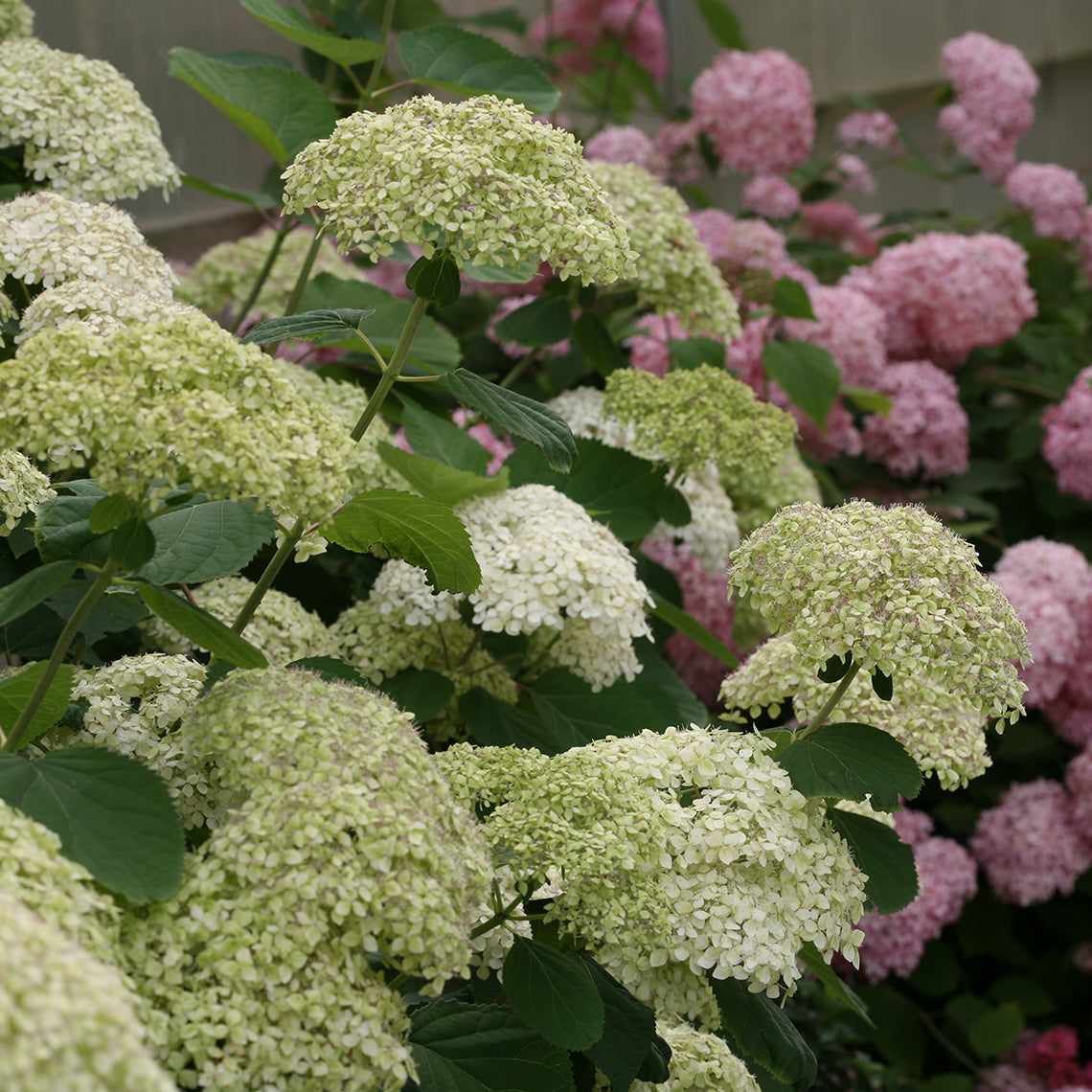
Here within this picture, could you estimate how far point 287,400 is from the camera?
64cm

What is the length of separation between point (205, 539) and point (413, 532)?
0.47 feet

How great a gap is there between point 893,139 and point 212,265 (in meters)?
1.92

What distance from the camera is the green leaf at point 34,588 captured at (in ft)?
2.12

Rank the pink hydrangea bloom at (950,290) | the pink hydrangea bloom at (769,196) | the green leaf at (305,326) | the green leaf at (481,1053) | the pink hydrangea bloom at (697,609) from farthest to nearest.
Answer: the pink hydrangea bloom at (769,196) → the pink hydrangea bloom at (950,290) → the pink hydrangea bloom at (697,609) → the green leaf at (305,326) → the green leaf at (481,1053)

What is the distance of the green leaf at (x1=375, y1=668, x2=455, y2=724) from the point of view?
0.99m

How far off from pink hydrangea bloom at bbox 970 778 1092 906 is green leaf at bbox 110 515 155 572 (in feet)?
5.50

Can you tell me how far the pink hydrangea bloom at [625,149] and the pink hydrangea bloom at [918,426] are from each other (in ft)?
2.00

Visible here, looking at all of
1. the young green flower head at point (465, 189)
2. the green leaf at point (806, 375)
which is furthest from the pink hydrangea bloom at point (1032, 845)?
the young green flower head at point (465, 189)

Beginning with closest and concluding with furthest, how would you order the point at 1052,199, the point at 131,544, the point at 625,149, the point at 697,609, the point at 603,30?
the point at 131,544, the point at 697,609, the point at 625,149, the point at 1052,199, the point at 603,30

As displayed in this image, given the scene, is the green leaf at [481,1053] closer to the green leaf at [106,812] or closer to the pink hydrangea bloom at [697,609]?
the green leaf at [106,812]

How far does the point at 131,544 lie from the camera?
2.00 ft

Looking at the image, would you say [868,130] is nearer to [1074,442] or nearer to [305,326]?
[1074,442]

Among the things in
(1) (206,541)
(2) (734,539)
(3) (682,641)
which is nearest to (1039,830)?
(3) (682,641)

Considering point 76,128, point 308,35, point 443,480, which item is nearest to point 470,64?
point 308,35
